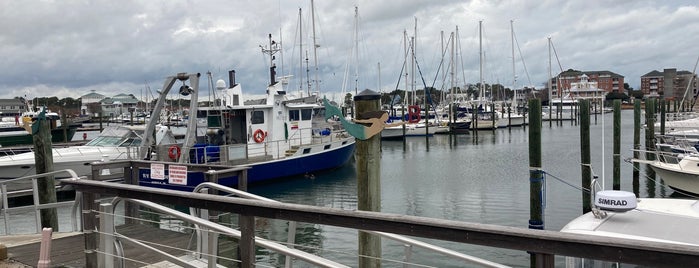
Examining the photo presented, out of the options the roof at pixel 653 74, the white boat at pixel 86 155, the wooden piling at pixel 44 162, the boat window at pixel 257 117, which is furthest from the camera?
the roof at pixel 653 74

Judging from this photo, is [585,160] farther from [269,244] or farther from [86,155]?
[86,155]

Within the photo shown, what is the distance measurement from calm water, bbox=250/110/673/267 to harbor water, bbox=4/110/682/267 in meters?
0.03

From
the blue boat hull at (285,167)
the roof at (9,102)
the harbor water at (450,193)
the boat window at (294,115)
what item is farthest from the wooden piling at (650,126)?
the roof at (9,102)

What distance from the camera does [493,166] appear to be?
29578 mm

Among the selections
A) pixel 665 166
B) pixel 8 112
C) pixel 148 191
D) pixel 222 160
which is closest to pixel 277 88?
pixel 222 160

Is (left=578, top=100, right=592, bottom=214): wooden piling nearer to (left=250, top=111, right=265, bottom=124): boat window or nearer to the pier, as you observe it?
the pier

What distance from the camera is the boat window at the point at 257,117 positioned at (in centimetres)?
2319

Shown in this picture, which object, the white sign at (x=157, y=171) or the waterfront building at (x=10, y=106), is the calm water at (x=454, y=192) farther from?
the waterfront building at (x=10, y=106)

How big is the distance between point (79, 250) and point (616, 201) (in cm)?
789

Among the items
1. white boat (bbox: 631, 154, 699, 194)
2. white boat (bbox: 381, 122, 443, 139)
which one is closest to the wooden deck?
white boat (bbox: 631, 154, 699, 194)

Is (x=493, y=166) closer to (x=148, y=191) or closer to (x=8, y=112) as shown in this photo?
(x=148, y=191)

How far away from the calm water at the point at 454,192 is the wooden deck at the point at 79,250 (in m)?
2.32

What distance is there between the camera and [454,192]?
70.0 ft

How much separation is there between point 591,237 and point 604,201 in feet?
21.9
